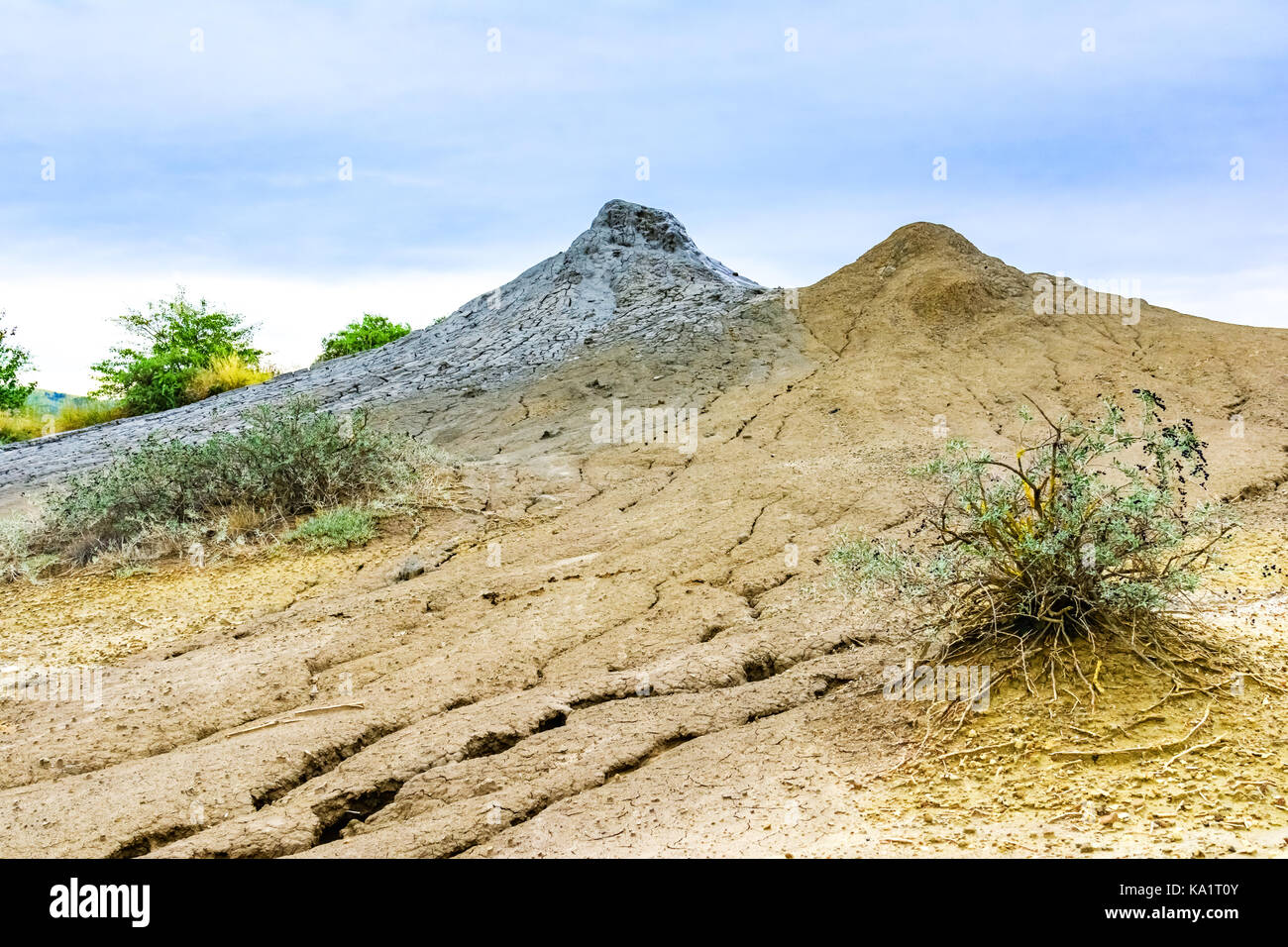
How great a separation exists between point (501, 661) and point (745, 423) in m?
4.50

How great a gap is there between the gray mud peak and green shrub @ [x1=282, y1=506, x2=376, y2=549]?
11.8 ft

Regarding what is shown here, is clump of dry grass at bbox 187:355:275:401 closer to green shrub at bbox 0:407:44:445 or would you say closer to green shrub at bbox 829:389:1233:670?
green shrub at bbox 0:407:44:445

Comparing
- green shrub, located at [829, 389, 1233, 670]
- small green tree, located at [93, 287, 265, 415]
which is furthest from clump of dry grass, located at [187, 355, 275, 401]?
green shrub, located at [829, 389, 1233, 670]

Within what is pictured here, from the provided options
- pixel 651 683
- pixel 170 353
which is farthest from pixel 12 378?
pixel 651 683

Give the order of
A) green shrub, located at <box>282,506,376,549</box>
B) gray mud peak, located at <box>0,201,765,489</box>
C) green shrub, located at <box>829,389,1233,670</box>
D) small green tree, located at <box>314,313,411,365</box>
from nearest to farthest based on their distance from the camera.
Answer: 1. green shrub, located at <box>829,389,1233,670</box>
2. green shrub, located at <box>282,506,376,549</box>
3. gray mud peak, located at <box>0,201,765,489</box>
4. small green tree, located at <box>314,313,411,365</box>

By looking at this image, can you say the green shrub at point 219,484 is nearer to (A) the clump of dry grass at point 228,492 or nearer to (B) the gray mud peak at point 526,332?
(A) the clump of dry grass at point 228,492

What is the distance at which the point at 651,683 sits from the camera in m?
4.23

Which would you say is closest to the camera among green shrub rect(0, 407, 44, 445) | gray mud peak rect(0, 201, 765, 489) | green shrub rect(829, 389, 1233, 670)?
green shrub rect(829, 389, 1233, 670)

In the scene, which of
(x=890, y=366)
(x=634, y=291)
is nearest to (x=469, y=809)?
(x=890, y=366)

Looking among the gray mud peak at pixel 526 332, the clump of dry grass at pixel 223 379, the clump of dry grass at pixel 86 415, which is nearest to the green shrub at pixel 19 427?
the clump of dry grass at pixel 86 415

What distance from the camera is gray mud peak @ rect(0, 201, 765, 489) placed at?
11523 millimetres

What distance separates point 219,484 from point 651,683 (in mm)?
5375

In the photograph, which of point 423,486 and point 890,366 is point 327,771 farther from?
point 890,366

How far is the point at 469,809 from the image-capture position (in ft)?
11.0
